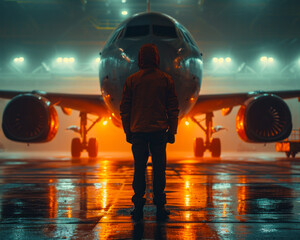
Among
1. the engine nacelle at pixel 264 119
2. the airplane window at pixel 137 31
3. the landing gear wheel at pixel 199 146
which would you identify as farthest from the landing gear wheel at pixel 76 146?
the airplane window at pixel 137 31

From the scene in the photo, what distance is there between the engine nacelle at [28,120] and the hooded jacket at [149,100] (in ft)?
29.0

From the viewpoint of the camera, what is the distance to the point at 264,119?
12625mm

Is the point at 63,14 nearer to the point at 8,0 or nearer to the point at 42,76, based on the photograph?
the point at 8,0

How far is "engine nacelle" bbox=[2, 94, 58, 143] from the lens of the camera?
12.7 metres

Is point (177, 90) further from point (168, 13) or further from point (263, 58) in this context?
point (263, 58)

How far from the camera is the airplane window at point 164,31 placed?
8.55 metres

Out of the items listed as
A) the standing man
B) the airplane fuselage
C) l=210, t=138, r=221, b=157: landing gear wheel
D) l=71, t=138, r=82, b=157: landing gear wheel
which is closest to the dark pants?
the standing man

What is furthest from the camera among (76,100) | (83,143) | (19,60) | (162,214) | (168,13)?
(19,60)

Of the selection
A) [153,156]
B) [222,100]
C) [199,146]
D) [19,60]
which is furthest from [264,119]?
[19,60]

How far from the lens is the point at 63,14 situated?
3166 centimetres

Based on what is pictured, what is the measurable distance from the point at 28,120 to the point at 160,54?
6422mm

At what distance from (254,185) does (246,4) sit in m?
25.6

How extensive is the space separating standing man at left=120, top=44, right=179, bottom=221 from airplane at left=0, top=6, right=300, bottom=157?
3.56 m

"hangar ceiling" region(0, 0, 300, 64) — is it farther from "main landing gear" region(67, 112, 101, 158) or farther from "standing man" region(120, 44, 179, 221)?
"standing man" region(120, 44, 179, 221)
